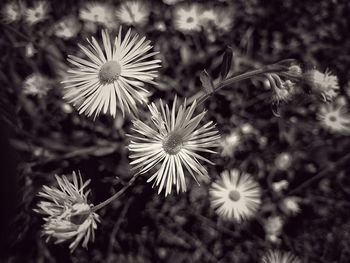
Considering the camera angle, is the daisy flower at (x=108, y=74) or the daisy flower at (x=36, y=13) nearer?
the daisy flower at (x=108, y=74)

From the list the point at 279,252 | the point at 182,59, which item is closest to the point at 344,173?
the point at 279,252

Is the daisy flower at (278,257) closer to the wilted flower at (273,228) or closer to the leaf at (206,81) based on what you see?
the wilted flower at (273,228)

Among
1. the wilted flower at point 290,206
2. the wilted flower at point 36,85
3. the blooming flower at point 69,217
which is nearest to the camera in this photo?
the blooming flower at point 69,217

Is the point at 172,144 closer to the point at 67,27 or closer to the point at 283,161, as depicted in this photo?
the point at 283,161

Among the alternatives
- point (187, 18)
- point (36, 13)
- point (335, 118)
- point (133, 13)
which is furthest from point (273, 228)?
point (36, 13)

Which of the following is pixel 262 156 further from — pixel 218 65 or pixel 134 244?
pixel 134 244

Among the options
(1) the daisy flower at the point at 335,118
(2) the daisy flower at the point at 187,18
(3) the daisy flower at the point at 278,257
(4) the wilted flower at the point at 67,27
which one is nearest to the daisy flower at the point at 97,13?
(4) the wilted flower at the point at 67,27

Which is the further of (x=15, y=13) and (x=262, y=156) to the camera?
(x=15, y=13)
